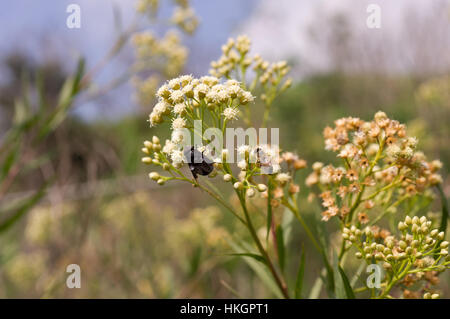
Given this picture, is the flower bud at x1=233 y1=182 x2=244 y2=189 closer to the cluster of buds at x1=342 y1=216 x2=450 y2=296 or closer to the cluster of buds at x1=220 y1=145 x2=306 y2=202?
the cluster of buds at x1=220 y1=145 x2=306 y2=202

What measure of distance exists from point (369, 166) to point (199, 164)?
0.45 metres

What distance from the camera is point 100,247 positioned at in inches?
97.0

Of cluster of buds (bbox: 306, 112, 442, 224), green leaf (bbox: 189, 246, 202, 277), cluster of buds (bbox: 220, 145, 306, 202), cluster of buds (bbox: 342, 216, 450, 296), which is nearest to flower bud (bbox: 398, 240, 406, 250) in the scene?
cluster of buds (bbox: 342, 216, 450, 296)

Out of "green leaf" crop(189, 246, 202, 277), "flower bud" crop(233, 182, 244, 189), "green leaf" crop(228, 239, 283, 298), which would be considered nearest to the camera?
"flower bud" crop(233, 182, 244, 189)

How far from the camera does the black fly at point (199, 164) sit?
0.88 metres

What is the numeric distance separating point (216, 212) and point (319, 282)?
1.52 metres

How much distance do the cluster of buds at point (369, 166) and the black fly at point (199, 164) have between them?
310 millimetres

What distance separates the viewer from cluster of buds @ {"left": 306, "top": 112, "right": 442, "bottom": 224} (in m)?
0.93

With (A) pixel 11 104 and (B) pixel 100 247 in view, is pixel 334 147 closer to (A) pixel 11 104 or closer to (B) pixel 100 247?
(B) pixel 100 247

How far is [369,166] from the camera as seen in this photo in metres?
0.98

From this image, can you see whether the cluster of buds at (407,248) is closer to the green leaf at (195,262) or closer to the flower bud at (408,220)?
the flower bud at (408,220)

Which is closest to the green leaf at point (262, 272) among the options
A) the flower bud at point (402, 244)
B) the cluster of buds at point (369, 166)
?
the cluster of buds at point (369, 166)

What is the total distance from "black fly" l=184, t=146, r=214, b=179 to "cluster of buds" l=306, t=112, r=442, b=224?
310mm
